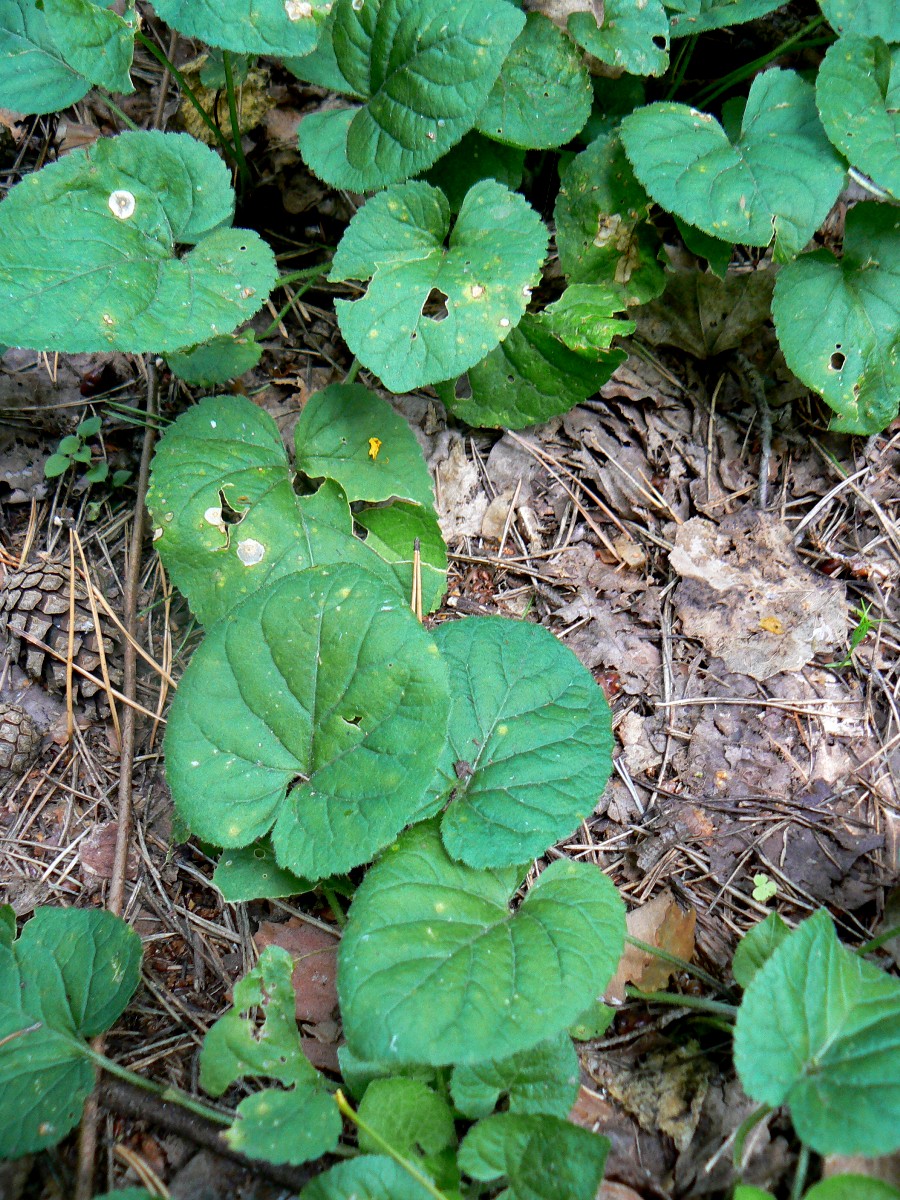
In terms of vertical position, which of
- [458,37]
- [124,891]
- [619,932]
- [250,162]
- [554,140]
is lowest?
[124,891]

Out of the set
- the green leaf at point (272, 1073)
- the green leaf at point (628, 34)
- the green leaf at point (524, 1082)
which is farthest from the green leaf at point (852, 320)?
the green leaf at point (272, 1073)

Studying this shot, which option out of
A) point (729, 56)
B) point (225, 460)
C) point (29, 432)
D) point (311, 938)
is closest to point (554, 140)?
point (729, 56)

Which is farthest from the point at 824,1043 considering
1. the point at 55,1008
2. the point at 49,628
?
the point at 49,628

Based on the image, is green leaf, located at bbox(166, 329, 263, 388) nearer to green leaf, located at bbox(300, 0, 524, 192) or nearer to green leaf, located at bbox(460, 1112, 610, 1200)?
green leaf, located at bbox(300, 0, 524, 192)

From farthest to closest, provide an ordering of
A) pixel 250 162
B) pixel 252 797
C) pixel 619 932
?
pixel 250 162, pixel 252 797, pixel 619 932

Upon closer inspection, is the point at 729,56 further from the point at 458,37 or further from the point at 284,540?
the point at 284,540

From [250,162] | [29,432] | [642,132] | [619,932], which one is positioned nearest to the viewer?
[619,932]

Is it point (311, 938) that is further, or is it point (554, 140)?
point (554, 140)
